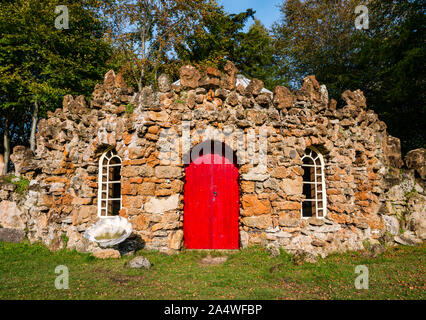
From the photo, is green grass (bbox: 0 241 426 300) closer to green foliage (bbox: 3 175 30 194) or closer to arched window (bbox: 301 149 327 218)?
arched window (bbox: 301 149 327 218)

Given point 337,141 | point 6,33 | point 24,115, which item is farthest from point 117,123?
point 24,115

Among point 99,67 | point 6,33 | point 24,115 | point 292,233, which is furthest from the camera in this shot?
point 24,115

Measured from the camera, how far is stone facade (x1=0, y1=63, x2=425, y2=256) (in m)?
7.18

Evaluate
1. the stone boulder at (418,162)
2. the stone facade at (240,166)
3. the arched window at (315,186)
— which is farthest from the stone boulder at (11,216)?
the stone boulder at (418,162)

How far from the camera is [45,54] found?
1388cm

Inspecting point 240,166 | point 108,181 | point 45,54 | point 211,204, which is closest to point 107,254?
point 108,181

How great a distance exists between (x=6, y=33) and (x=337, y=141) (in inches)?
623

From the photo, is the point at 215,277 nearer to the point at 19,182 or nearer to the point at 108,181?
the point at 108,181

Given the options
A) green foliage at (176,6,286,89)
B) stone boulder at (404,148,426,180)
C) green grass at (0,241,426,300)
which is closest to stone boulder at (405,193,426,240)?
stone boulder at (404,148,426,180)

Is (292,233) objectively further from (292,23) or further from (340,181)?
(292,23)

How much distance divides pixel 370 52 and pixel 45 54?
1674cm

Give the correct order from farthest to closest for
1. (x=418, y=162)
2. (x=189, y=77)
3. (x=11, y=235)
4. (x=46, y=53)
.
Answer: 1. (x=46, y=53)
2. (x=418, y=162)
3. (x=11, y=235)
4. (x=189, y=77)

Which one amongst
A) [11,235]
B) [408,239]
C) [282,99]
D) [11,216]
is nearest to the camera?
[282,99]
